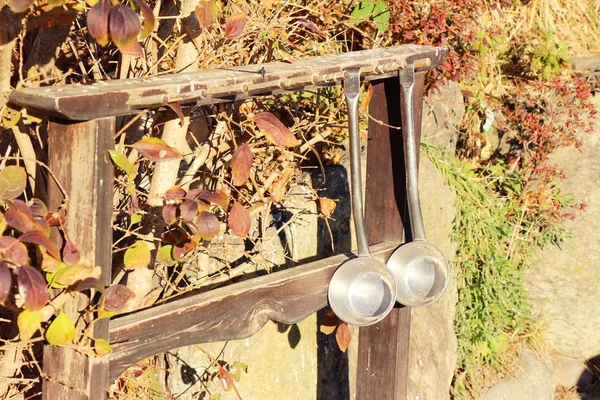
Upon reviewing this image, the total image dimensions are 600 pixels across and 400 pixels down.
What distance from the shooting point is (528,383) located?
4352mm

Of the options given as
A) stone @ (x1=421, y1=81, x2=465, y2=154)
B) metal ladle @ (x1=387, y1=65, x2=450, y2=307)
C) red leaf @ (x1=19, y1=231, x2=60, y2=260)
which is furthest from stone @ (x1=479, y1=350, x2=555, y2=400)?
red leaf @ (x1=19, y1=231, x2=60, y2=260)

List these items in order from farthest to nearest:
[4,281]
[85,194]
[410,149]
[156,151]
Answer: [410,149] < [156,151] < [85,194] < [4,281]

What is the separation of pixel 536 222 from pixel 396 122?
2.28 m

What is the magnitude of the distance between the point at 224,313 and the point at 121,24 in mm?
847

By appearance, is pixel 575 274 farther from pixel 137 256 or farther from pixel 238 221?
pixel 137 256

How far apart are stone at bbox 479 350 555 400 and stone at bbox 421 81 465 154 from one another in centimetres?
122

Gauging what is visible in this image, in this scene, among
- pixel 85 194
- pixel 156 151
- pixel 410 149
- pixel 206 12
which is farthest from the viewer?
pixel 410 149

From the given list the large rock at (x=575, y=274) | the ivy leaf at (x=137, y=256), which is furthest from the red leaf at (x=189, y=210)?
the large rock at (x=575, y=274)

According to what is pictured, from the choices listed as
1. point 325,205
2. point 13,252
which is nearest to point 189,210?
point 13,252

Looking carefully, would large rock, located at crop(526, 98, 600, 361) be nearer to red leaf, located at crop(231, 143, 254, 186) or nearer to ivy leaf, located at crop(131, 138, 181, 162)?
red leaf, located at crop(231, 143, 254, 186)

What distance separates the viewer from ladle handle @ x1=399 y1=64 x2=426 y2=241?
7.92 ft

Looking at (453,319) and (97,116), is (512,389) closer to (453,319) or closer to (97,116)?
(453,319)

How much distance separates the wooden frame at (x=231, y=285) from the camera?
5.50ft

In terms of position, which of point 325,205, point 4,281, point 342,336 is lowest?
point 342,336
